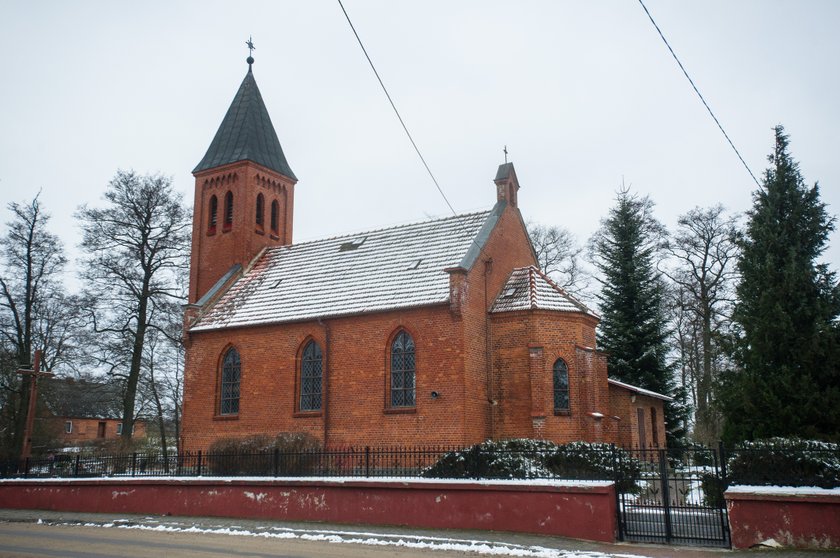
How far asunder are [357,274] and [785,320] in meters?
14.2

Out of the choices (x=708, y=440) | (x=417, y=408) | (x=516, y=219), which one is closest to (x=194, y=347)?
(x=417, y=408)

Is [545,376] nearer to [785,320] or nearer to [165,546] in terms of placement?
A: [785,320]

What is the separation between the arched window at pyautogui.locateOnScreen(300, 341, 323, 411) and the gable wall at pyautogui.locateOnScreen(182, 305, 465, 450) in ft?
0.94

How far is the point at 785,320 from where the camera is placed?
1688 cm

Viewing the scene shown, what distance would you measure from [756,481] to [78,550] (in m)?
11.1

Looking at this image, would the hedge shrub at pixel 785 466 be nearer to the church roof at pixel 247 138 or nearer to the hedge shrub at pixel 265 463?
the hedge shrub at pixel 265 463

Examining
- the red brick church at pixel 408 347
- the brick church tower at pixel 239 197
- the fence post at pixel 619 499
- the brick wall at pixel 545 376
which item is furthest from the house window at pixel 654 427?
the brick church tower at pixel 239 197

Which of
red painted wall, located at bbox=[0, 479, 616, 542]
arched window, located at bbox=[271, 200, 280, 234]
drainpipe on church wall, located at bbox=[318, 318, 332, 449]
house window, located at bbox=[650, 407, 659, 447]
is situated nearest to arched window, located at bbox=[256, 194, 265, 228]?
→ arched window, located at bbox=[271, 200, 280, 234]

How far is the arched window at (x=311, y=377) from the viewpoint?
80.4ft

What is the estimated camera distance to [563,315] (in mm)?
23172

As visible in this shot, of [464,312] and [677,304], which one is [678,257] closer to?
[677,304]

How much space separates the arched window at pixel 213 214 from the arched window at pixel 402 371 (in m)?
12.0

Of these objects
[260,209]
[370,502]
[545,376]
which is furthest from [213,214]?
[370,502]

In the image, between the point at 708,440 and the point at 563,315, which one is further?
the point at 708,440
